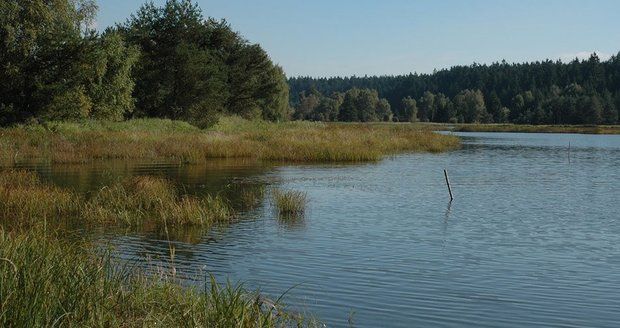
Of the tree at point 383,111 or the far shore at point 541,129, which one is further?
the tree at point 383,111

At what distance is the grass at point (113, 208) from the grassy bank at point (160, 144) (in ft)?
54.2

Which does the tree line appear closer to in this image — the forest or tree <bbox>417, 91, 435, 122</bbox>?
the forest

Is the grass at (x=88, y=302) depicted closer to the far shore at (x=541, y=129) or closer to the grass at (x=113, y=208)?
the grass at (x=113, y=208)

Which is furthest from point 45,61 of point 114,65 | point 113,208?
point 113,208

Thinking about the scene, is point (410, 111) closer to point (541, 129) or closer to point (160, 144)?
point (541, 129)

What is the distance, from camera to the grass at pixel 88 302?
706 centimetres

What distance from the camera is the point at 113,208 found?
1911cm

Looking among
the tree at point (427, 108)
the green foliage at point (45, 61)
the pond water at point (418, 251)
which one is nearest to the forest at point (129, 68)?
the green foliage at point (45, 61)

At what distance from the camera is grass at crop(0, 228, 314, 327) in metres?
7.06

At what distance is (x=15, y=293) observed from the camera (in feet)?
23.5

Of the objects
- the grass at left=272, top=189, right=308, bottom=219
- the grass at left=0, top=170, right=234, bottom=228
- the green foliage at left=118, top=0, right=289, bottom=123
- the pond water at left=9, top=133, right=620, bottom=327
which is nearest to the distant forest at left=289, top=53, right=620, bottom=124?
the green foliage at left=118, top=0, right=289, bottom=123

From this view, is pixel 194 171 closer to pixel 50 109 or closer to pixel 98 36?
pixel 50 109

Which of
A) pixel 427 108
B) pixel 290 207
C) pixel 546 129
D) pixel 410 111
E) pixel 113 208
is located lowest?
pixel 290 207

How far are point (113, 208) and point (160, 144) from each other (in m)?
23.3
